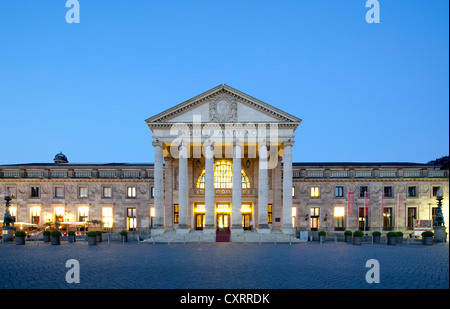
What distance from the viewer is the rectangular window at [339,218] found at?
50.7 meters

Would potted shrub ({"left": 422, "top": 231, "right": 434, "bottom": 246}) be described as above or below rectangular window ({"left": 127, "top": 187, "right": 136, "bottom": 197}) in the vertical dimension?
below

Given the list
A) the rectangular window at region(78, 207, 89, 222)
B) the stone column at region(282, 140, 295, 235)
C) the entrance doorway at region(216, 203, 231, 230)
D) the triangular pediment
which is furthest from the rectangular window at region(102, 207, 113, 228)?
the stone column at region(282, 140, 295, 235)

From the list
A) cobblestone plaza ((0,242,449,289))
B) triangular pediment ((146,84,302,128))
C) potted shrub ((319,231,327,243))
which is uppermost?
triangular pediment ((146,84,302,128))

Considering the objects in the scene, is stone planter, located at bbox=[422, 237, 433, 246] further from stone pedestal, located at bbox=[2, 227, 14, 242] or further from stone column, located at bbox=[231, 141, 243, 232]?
stone pedestal, located at bbox=[2, 227, 14, 242]

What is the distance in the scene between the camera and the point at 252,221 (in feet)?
159

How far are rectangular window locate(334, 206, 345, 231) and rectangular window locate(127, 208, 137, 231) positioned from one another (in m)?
33.5

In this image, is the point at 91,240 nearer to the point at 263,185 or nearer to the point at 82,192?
the point at 263,185

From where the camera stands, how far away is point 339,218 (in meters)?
51.1

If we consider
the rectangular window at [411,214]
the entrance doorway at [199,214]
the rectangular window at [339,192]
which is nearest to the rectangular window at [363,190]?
the rectangular window at [339,192]

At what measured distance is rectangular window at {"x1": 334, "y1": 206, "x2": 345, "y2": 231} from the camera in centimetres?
5069

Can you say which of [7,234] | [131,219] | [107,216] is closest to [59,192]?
[107,216]

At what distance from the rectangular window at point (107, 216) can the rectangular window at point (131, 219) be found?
2836mm
